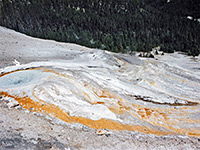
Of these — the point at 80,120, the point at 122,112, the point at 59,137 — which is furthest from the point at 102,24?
the point at 59,137

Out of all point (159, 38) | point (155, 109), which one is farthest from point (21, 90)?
point (159, 38)

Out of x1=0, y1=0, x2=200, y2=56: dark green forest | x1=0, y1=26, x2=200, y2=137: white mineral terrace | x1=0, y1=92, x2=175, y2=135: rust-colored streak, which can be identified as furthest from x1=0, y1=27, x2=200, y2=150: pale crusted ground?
x1=0, y1=0, x2=200, y2=56: dark green forest

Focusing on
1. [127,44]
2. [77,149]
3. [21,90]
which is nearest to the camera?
[77,149]

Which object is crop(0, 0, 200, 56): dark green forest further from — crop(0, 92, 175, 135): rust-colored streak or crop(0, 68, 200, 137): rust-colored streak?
crop(0, 92, 175, 135): rust-colored streak

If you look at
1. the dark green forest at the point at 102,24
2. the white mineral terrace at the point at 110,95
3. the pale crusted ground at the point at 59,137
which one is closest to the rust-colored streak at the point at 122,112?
the white mineral terrace at the point at 110,95

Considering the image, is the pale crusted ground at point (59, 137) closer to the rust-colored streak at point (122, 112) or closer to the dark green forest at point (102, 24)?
the rust-colored streak at point (122, 112)

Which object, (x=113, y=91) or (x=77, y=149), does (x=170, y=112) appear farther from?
(x=77, y=149)
